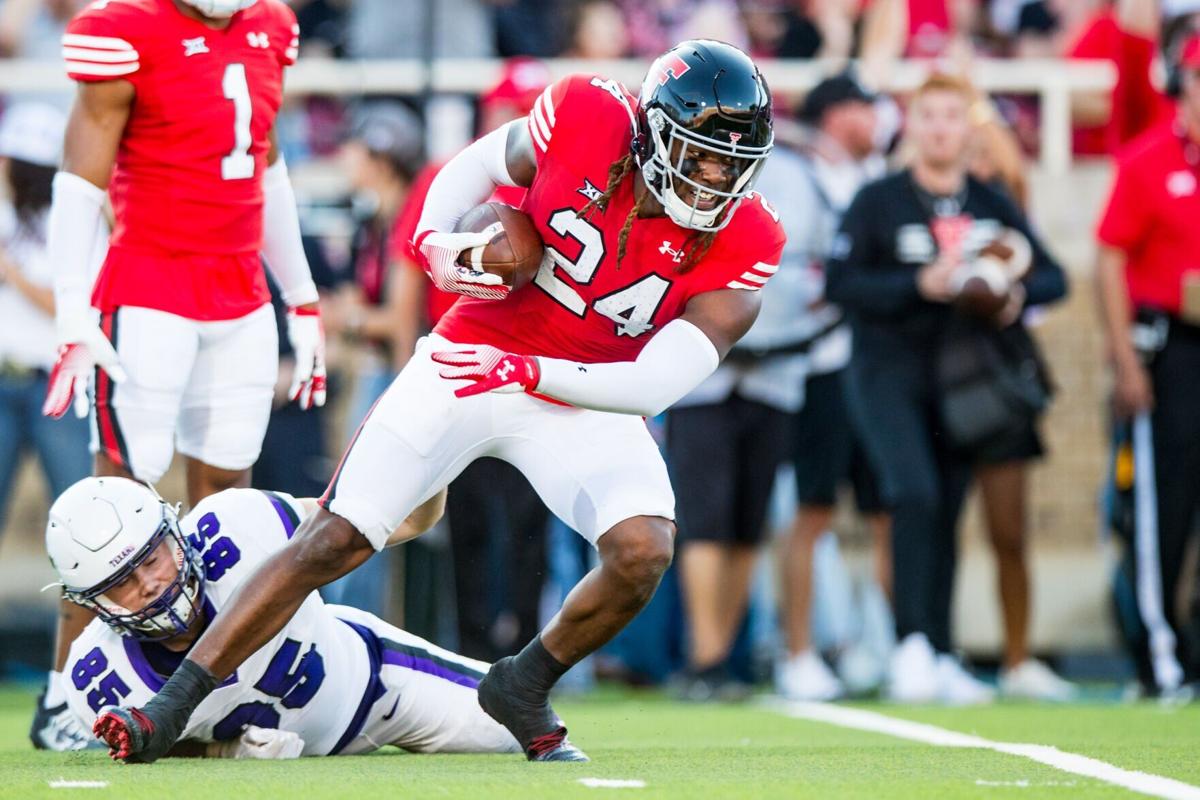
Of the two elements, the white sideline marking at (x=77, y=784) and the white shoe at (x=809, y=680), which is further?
the white shoe at (x=809, y=680)

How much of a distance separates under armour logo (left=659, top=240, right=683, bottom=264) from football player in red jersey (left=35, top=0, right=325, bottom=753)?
139 centimetres

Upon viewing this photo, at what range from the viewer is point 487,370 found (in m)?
4.48

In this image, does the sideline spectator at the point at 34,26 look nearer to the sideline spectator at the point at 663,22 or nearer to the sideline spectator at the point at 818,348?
the sideline spectator at the point at 663,22

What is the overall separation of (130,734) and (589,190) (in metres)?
1.68

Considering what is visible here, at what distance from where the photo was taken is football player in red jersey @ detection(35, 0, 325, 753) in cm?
536

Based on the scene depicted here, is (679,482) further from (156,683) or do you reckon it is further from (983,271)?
(156,683)

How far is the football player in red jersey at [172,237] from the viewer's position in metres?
5.36

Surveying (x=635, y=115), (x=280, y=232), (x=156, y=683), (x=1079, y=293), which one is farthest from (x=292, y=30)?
(x=1079, y=293)

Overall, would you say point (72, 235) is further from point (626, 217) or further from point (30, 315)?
point (30, 315)

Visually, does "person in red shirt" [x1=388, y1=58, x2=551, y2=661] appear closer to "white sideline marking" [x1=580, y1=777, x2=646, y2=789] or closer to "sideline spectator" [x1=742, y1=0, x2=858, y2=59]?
"sideline spectator" [x1=742, y1=0, x2=858, y2=59]

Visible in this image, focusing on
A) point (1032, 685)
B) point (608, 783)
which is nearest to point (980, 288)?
point (1032, 685)

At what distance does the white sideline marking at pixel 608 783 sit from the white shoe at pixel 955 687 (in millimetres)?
3263

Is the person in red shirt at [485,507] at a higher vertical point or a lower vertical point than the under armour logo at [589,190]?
lower

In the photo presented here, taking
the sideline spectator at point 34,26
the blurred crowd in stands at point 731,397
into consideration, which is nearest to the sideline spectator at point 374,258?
the blurred crowd in stands at point 731,397
